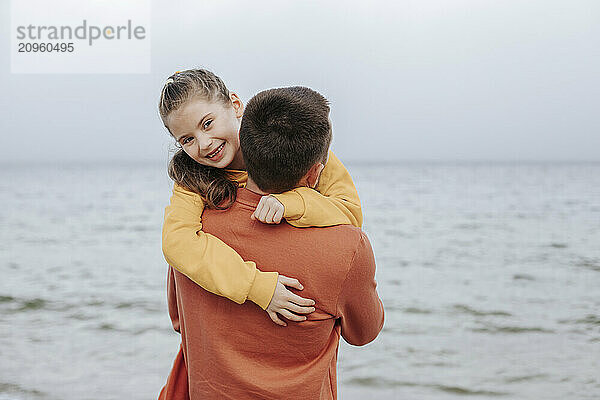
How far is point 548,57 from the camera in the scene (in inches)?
1111

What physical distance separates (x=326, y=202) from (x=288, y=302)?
0.20 m

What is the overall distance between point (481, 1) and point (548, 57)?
3933mm

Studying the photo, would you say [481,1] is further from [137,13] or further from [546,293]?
[546,293]

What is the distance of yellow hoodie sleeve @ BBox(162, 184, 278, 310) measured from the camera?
113 centimetres

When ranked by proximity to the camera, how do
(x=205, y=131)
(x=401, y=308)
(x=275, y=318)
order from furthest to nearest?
1. (x=401, y=308)
2. (x=205, y=131)
3. (x=275, y=318)

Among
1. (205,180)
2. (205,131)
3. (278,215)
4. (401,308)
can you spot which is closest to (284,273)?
(278,215)

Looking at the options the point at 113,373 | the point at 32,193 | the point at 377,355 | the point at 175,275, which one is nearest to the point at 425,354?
the point at 377,355

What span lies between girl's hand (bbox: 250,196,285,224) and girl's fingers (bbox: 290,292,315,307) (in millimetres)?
143

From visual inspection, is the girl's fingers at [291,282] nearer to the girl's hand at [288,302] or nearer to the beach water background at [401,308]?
the girl's hand at [288,302]

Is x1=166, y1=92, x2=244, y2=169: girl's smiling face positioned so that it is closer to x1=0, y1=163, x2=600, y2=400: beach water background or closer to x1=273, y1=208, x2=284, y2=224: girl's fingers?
x1=273, y1=208, x2=284, y2=224: girl's fingers

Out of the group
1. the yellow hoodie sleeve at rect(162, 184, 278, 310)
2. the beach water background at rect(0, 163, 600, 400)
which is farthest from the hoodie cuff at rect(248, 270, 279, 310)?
the beach water background at rect(0, 163, 600, 400)

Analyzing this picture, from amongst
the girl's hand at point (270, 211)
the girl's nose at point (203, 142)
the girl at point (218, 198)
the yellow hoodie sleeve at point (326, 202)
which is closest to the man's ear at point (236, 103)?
the girl at point (218, 198)

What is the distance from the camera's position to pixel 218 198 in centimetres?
119

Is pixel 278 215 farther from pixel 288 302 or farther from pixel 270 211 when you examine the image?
pixel 288 302
